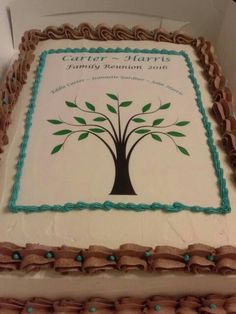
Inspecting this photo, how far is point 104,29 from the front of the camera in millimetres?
2016

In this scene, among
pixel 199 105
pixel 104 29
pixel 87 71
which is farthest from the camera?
pixel 104 29

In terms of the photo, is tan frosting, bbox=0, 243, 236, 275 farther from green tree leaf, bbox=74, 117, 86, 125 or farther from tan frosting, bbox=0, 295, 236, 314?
green tree leaf, bbox=74, 117, 86, 125

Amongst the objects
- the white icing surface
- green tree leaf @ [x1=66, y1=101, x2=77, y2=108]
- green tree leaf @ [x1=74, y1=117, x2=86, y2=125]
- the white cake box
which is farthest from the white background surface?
the white icing surface

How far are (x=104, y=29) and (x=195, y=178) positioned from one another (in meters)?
1.02

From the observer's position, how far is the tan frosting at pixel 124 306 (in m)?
1.18

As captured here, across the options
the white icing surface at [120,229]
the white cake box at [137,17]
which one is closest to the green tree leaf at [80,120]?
the white icing surface at [120,229]

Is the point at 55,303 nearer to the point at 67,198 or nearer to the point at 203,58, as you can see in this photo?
the point at 67,198

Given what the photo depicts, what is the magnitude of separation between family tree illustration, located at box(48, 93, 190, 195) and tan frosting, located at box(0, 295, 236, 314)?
0.41 metres

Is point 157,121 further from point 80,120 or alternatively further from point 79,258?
point 79,258

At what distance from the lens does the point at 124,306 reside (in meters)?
1.18

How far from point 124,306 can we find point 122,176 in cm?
41

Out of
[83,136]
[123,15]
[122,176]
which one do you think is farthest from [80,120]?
[123,15]

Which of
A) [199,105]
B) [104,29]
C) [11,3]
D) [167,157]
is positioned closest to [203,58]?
[199,105]

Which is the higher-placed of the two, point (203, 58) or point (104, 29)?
point (104, 29)
